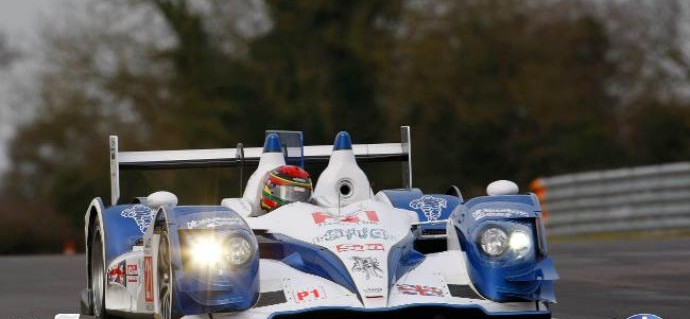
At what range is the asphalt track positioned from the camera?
37.2 ft

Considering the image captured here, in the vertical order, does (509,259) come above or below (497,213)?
below

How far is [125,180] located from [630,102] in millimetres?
34108

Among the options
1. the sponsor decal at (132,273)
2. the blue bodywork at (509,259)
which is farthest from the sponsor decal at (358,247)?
the sponsor decal at (132,273)

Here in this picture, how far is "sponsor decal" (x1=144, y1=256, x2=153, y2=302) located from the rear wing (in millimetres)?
2829

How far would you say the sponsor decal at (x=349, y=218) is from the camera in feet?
26.9

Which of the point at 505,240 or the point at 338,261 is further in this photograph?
the point at 505,240

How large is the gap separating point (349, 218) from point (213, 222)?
35.5 inches

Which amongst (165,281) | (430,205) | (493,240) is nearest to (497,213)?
(493,240)

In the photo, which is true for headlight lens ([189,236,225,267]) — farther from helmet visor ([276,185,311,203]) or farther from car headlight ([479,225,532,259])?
helmet visor ([276,185,311,203])

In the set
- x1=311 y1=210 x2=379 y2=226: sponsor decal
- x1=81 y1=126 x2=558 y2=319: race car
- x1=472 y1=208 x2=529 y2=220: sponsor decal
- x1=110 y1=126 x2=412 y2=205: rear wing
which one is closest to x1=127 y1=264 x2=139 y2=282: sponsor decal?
x1=81 y1=126 x2=558 y2=319: race car

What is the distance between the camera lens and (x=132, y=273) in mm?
9031

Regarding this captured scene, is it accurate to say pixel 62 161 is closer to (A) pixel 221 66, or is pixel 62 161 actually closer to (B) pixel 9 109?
(B) pixel 9 109

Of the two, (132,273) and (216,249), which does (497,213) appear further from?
(132,273)

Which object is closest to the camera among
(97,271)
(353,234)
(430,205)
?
(353,234)
